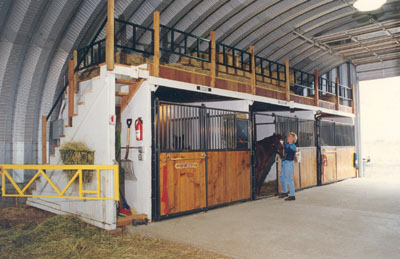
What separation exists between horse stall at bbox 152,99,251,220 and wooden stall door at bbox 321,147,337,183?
4.49 m

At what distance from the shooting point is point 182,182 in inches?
260

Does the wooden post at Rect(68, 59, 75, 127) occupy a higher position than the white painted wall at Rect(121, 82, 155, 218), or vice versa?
the wooden post at Rect(68, 59, 75, 127)

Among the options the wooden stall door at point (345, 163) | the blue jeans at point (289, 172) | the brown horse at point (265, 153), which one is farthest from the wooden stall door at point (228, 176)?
Result: the wooden stall door at point (345, 163)

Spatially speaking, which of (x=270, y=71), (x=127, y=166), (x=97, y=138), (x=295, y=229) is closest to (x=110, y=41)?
(x=97, y=138)

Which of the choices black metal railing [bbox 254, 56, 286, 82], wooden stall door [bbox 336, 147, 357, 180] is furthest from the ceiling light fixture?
wooden stall door [bbox 336, 147, 357, 180]

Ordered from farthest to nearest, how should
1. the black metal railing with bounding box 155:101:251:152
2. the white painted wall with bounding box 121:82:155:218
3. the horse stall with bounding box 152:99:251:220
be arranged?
A: the black metal railing with bounding box 155:101:251:152 < the horse stall with bounding box 152:99:251:220 < the white painted wall with bounding box 121:82:155:218

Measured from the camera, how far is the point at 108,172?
5598mm

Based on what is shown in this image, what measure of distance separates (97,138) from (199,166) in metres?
2.19

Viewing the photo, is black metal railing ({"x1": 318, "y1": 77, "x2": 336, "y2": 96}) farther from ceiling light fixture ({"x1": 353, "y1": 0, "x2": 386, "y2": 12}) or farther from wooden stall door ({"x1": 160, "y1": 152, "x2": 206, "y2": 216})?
wooden stall door ({"x1": 160, "y1": 152, "x2": 206, "y2": 216})

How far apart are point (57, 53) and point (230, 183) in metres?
5.51

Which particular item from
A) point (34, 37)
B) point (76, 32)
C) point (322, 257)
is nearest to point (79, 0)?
point (76, 32)

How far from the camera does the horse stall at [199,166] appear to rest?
6242 millimetres

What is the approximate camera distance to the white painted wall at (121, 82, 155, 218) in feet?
20.0

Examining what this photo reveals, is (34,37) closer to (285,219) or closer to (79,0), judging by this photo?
(79,0)
